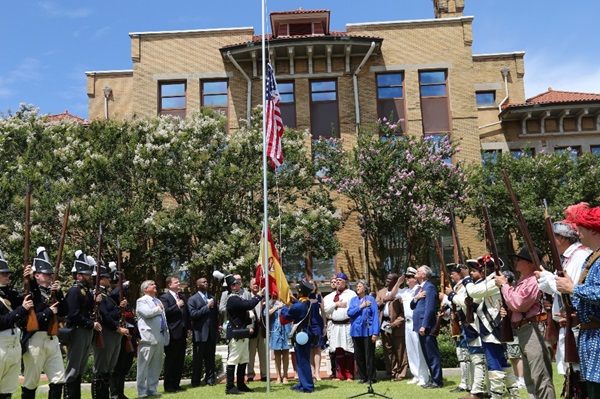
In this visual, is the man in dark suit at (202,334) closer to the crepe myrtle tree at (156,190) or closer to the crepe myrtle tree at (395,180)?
the crepe myrtle tree at (156,190)

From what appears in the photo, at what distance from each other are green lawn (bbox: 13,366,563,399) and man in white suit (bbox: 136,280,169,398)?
12.3 inches

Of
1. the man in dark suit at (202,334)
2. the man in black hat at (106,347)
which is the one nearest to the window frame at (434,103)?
the man in dark suit at (202,334)

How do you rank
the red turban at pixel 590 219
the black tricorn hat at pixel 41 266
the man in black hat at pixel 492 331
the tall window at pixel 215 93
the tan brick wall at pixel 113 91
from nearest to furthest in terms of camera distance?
the red turban at pixel 590 219 < the man in black hat at pixel 492 331 < the black tricorn hat at pixel 41 266 < the tall window at pixel 215 93 < the tan brick wall at pixel 113 91

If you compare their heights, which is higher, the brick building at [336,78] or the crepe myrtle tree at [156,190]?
the brick building at [336,78]

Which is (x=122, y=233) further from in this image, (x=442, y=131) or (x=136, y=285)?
(x=442, y=131)

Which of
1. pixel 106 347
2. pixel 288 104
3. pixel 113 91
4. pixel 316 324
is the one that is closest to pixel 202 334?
pixel 316 324

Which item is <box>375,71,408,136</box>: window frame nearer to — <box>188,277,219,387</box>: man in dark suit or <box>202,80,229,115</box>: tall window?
<box>202,80,229,115</box>: tall window

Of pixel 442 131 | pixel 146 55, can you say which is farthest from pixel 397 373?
pixel 146 55

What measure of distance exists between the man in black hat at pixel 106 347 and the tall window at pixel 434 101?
19659mm

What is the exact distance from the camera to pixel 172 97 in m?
27.5

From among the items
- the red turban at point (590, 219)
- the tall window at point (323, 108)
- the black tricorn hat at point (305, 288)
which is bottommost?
the black tricorn hat at point (305, 288)

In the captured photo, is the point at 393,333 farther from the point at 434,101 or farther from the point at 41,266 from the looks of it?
the point at 434,101

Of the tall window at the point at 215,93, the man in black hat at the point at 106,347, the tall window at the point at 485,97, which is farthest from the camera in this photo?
the tall window at the point at 485,97

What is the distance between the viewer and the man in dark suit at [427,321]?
10891 millimetres
